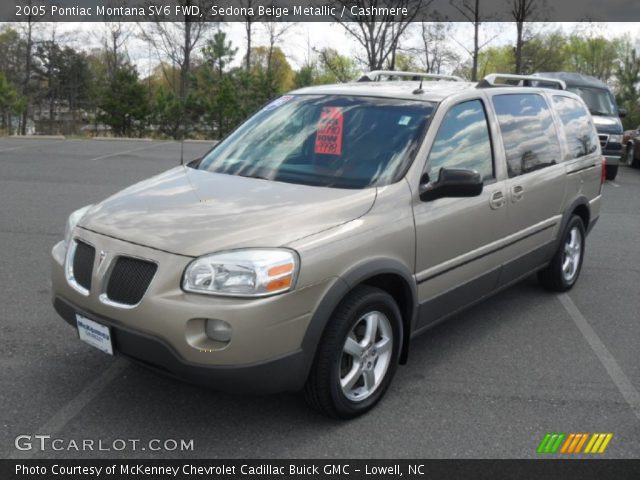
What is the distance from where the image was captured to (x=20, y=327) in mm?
4926

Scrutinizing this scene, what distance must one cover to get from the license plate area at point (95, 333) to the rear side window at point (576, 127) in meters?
4.04

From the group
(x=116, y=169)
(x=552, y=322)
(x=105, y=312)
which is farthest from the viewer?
(x=116, y=169)

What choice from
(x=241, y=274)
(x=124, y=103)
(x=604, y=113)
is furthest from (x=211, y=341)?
(x=124, y=103)

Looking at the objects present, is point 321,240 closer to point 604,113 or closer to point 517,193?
point 517,193

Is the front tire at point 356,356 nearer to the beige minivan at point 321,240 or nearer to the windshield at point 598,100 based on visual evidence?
the beige minivan at point 321,240

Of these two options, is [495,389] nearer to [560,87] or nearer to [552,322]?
[552,322]

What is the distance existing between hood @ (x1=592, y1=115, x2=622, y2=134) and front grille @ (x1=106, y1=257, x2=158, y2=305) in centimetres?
1384

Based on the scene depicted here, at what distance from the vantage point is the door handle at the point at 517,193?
Result: 489 centimetres

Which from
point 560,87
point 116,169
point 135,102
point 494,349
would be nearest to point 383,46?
point 135,102

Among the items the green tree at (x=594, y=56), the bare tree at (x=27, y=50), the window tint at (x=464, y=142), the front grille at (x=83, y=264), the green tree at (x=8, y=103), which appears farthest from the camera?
the green tree at (x=594, y=56)

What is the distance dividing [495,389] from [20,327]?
3250mm

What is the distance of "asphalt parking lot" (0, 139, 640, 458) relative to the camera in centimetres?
352

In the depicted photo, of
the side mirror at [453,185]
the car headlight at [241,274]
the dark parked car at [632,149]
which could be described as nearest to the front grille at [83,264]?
the car headlight at [241,274]

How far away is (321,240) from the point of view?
342 cm
